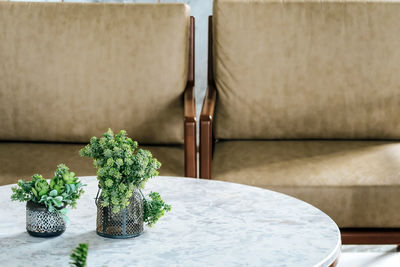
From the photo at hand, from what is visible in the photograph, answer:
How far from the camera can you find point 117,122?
2006mm

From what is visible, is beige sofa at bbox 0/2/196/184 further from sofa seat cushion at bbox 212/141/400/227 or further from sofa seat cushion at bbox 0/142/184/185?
sofa seat cushion at bbox 212/141/400/227

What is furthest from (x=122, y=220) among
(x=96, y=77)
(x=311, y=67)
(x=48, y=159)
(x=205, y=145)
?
(x=311, y=67)

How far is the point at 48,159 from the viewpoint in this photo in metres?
1.81

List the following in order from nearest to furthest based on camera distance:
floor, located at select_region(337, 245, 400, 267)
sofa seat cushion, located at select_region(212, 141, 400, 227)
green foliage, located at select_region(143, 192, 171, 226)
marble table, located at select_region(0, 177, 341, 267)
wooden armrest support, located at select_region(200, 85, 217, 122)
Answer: marble table, located at select_region(0, 177, 341, 267) < green foliage, located at select_region(143, 192, 171, 226) < sofa seat cushion, located at select_region(212, 141, 400, 227) < wooden armrest support, located at select_region(200, 85, 217, 122) < floor, located at select_region(337, 245, 400, 267)

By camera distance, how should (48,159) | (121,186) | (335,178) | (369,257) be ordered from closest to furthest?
(121,186) < (335,178) < (48,159) < (369,257)

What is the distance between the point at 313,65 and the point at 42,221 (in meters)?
1.32

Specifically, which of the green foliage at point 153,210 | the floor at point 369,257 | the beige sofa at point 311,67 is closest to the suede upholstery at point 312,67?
the beige sofa at point 311,67

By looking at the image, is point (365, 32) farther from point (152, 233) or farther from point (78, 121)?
point (152, 233)

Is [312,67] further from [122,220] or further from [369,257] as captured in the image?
[122,220]

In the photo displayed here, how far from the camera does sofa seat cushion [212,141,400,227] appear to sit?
1621mm

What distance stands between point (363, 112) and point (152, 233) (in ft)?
4.09

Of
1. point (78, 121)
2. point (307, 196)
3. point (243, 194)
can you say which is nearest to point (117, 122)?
point (78, 121)

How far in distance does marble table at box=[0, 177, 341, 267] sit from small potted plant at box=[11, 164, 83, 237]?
0.07 feet

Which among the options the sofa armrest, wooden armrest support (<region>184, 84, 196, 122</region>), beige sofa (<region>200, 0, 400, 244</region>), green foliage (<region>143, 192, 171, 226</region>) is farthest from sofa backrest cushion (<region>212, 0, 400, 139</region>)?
green foliage (<region>143, 192, 171, 226</region>)
